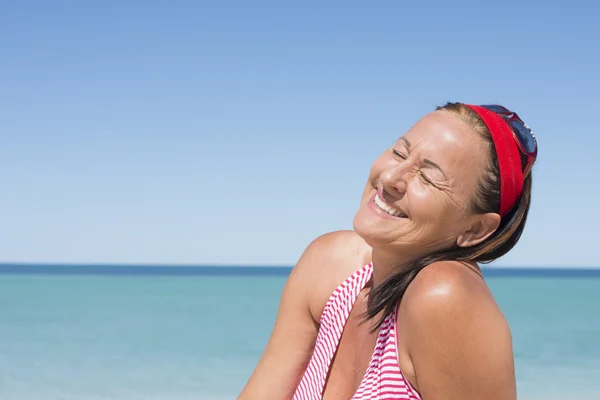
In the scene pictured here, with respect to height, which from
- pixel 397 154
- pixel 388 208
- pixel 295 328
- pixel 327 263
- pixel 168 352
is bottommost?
pixel 168 352

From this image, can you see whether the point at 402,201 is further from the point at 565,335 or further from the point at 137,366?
the point at 565,335

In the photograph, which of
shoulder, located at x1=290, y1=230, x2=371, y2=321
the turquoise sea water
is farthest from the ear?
the turquoise sea water

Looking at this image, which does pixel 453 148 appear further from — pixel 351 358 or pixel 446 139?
pixel 351 358

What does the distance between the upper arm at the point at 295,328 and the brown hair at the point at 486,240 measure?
42cm

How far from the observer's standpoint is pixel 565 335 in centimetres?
1587

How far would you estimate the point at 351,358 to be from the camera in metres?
2.15

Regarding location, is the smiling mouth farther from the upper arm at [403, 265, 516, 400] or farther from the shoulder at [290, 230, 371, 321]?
the shoulder at [290, 230, 371, 321]

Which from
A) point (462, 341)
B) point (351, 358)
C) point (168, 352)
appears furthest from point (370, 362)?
point (168, 352)

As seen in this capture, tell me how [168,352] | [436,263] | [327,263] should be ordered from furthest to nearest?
[168,352]
[327,263]
[436,263]

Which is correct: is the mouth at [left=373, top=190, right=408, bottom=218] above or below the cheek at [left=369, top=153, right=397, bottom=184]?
below

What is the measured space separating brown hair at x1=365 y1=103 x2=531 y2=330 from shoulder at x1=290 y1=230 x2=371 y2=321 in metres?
0.34

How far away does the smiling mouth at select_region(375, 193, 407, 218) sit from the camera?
188 cm

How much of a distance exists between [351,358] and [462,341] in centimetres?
55

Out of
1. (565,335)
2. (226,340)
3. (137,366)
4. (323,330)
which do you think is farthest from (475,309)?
(565,335)
